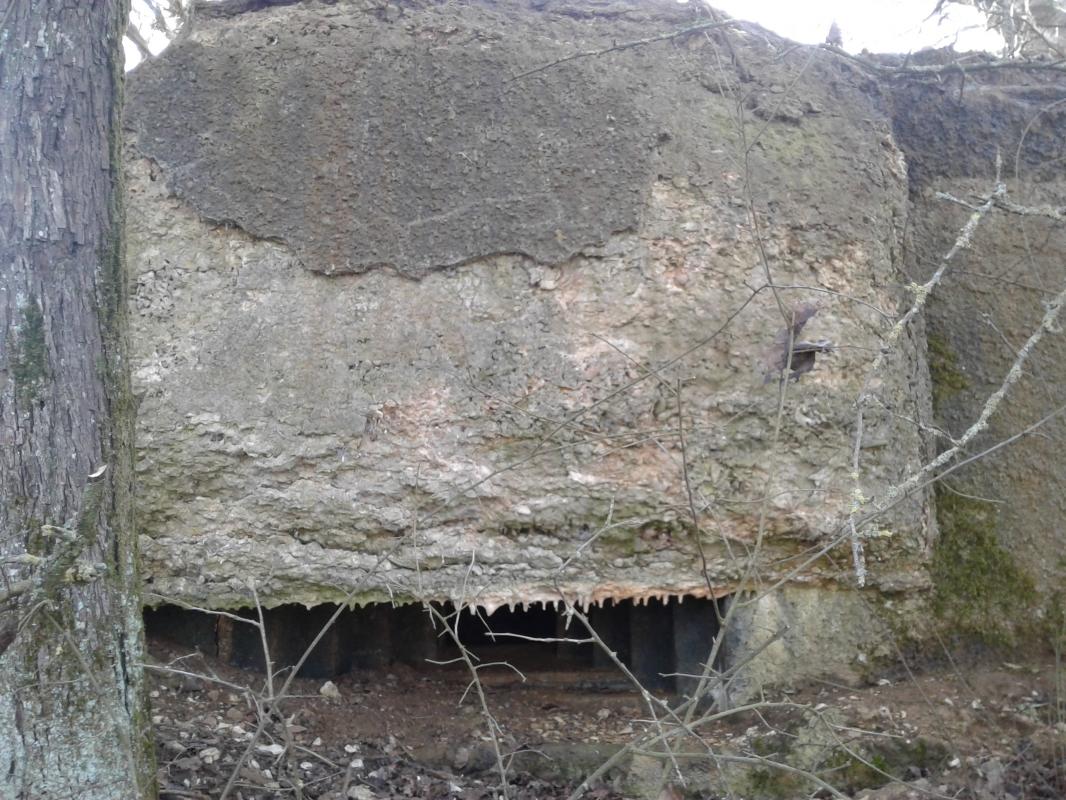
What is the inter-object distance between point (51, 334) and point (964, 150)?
3.58m

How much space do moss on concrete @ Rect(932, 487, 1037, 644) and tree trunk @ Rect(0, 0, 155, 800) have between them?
9.19 feet

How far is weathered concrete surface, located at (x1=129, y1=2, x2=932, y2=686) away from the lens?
330 centimetres

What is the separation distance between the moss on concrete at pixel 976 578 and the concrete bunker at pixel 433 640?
34.4 inches

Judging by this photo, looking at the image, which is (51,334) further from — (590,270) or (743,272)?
(743,272)

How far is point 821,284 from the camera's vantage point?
3578 millimetres

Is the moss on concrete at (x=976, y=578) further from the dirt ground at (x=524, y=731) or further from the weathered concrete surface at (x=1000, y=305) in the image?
the dirt ground at (x=524, y=731)

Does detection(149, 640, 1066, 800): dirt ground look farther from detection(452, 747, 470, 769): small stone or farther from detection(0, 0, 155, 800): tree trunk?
detection(0, 0, 155, 800): tree trunk

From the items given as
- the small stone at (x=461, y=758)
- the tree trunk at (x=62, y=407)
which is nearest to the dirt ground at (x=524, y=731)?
the small stone at (x=461, y=758)

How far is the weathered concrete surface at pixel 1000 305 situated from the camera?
12.6 ft

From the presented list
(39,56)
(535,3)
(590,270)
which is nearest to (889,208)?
(590,270)

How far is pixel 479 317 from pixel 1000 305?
7.11 ft

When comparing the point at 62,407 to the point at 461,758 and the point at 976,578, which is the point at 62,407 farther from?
the point at 976,578

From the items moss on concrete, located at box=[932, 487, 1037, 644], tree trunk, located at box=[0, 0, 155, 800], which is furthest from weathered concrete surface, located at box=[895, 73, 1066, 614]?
tree trunk, located at box=[0, 0, 155, 800]

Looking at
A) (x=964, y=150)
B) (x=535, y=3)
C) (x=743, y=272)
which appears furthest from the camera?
(x=964, y=150)
